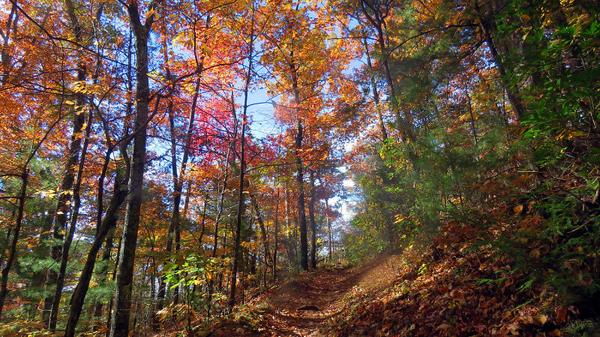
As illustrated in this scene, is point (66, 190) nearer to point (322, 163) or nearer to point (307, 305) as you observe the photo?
point (307, 305)

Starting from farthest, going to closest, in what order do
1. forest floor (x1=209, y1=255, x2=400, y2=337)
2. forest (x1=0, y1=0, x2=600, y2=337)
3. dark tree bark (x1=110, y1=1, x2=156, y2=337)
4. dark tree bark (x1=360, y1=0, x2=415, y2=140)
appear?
dark tree bark (x1=360, y1=0, x2=415, y2=140) < forest floor (x1=209, y1=255, x2=400, y2=337) < dark tree bark (x1=110, y1=1, x2=156, y2=337) < forest (x1=0, y1=0, x2=600, y2=337)

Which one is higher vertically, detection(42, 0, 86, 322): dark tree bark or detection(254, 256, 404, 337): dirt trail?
detection(42, 0, 86, 322): dark tree bark

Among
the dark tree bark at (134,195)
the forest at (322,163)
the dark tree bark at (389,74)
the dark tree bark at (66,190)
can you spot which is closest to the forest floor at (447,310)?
the forest at (322,163)

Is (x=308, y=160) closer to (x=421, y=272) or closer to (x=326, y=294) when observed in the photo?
(x=326, y=294)

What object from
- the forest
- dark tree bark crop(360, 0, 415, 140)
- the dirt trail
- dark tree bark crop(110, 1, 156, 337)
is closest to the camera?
the forest

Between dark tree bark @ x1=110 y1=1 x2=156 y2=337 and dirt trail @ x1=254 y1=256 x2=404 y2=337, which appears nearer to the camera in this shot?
dark tree bark @ x1=110 y1=1 x2=156 y2=337

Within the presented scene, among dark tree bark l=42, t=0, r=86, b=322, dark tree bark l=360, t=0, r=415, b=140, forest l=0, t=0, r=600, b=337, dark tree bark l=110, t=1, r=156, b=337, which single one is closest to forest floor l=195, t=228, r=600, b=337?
forest l=0, t=0, r=600, b=337

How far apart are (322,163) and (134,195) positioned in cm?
1149

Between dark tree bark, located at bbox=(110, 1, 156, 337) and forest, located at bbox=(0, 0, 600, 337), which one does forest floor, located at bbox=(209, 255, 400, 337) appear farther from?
dark tree bark, located at bbox=(110, 1, 156, 337)

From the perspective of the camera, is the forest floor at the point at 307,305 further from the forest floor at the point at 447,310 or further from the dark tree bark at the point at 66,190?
the dark tree bark at the point at 66,190

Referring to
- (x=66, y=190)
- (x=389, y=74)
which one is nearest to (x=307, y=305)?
(x=389, y=74)

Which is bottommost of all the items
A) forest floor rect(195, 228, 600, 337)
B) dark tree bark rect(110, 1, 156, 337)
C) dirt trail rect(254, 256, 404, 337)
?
dirt trail rect(254, 256, 404, 337)

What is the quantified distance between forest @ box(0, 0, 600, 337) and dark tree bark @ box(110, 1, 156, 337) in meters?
0.03

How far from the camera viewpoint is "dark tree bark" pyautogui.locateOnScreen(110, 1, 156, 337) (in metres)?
5.22
